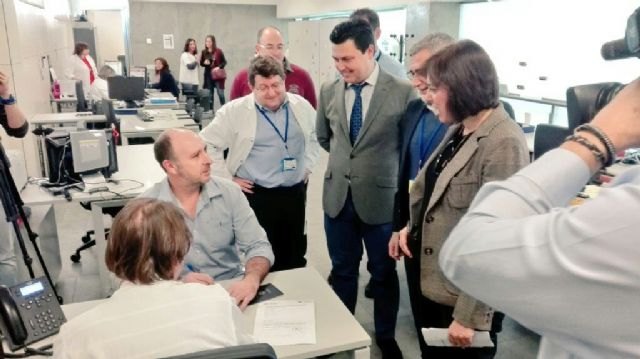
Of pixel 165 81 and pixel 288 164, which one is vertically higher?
pixel 165 81

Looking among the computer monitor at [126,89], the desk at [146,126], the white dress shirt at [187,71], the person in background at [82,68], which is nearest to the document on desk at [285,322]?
the desk at [146,126]

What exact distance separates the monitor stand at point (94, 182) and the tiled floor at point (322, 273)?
0.77m

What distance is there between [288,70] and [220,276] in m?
2.02

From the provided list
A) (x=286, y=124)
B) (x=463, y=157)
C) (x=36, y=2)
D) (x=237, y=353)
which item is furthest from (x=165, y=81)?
(x=237, y=353)

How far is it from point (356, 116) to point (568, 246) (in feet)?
6.76

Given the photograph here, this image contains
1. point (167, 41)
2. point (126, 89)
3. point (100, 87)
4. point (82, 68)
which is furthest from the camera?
point (167, 41)

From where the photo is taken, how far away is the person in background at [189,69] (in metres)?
11.0

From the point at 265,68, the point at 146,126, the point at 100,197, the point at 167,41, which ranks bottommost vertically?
the point at 100,197

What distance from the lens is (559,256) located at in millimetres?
505

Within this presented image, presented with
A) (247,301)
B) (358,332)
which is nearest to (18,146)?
(247,301)

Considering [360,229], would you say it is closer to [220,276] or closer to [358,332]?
[220,276]

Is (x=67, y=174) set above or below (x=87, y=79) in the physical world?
below

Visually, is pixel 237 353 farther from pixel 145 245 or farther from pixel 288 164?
pixel 288 164

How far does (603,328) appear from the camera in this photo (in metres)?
0.52
